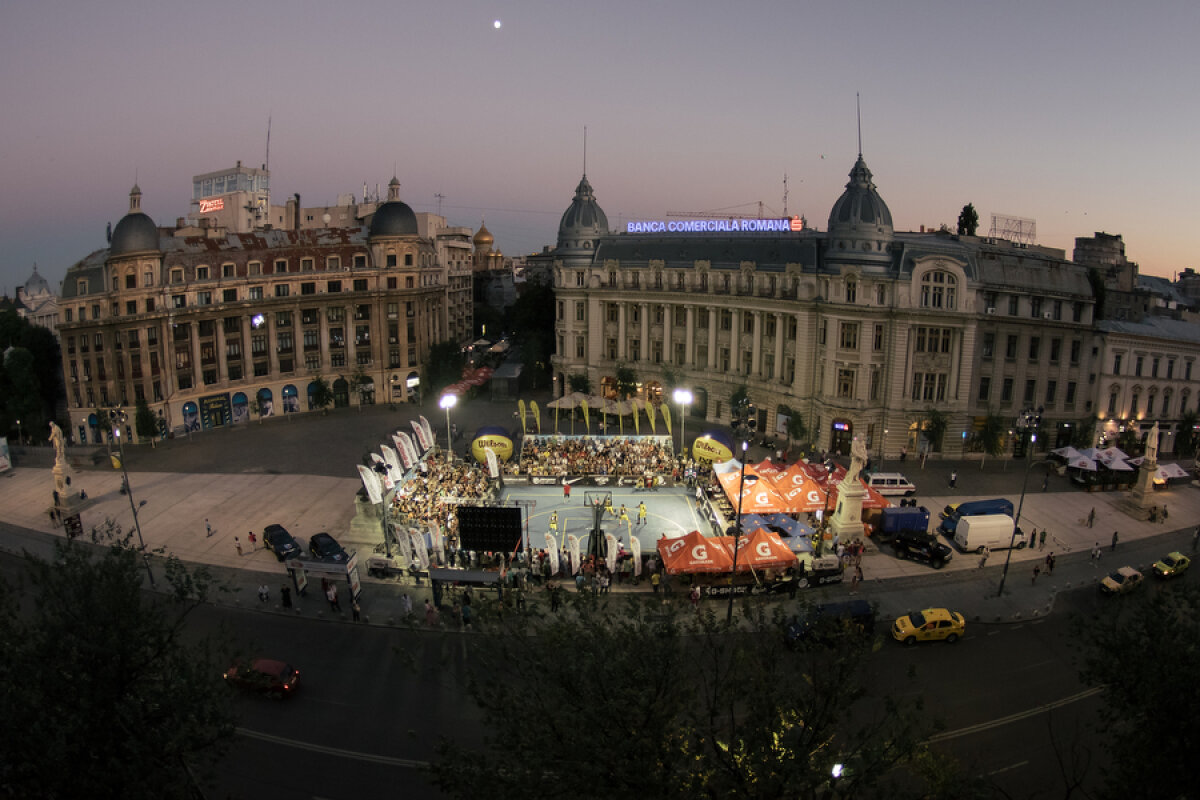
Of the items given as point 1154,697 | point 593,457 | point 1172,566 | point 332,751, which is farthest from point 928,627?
point 593,457

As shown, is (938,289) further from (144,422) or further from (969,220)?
Answer: (144,422)

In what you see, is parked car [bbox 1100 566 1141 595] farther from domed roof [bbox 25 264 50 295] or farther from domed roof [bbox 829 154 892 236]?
domed roof [bbox 25 264 50 295]

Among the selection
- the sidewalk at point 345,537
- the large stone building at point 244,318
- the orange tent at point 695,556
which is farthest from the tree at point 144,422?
the orange tent at point 695,556

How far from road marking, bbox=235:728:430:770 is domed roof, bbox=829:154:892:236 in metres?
51.5

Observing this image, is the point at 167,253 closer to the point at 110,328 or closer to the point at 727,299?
the point at 110,328

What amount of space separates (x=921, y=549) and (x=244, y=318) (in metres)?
64.3

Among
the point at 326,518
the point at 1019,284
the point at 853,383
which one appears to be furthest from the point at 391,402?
the point at 1019,284

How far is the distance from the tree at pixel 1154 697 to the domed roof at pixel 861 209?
45464 millimetres

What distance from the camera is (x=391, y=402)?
8362 cm

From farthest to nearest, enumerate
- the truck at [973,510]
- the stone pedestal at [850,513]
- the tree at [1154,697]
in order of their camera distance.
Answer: the truck at [973,510] < the stone pedestal at [850,513] < the tree at [1154,697]

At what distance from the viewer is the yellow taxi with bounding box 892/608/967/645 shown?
109ft

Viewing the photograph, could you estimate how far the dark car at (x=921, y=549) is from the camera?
137ft

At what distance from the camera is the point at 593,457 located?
57.0 metres

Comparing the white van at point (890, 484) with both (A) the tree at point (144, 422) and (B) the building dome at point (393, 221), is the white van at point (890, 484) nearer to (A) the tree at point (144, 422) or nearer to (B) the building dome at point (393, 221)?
(B) the building dome at point (393, 221)
